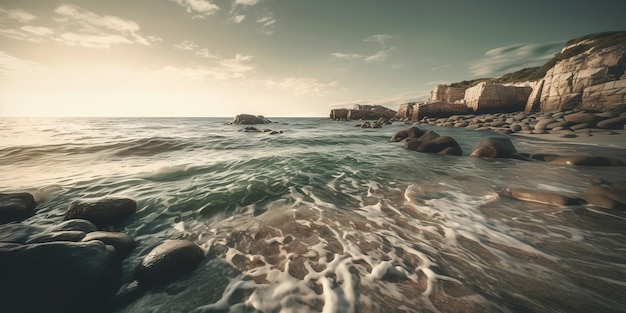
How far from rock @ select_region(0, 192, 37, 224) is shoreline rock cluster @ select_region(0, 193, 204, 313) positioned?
34.0 inches

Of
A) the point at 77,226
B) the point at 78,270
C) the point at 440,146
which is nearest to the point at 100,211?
the point at 77,226

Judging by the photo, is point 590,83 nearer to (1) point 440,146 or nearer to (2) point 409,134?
(2) point 409,134

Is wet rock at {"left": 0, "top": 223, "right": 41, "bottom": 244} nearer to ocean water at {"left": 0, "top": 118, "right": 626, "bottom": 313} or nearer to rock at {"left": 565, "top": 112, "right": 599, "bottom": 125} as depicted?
ocean water at {"left": 0, "top": 118, "right": 626, "bottom": 313}

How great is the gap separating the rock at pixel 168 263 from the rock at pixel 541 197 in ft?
17.8

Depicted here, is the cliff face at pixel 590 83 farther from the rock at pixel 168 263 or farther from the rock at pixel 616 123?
the rock at pixel 168 263

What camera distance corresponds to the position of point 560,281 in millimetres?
2018

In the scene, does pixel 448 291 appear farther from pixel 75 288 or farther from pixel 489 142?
pixel 489 142

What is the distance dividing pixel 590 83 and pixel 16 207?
96.8 feet

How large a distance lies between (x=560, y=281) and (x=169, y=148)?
13488 millimetres

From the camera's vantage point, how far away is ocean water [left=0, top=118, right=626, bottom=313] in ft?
6.46

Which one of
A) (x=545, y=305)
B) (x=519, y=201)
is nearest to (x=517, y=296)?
(x=545, y=305)

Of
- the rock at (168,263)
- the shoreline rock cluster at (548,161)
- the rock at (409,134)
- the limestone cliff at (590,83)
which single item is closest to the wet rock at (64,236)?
the rock at (168,263)

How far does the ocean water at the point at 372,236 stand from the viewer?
197cm

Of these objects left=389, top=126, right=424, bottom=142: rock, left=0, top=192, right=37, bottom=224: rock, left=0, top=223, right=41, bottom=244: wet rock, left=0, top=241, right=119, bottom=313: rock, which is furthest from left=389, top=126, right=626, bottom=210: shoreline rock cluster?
left=0, top=192, right=37, bottom=224: rock
